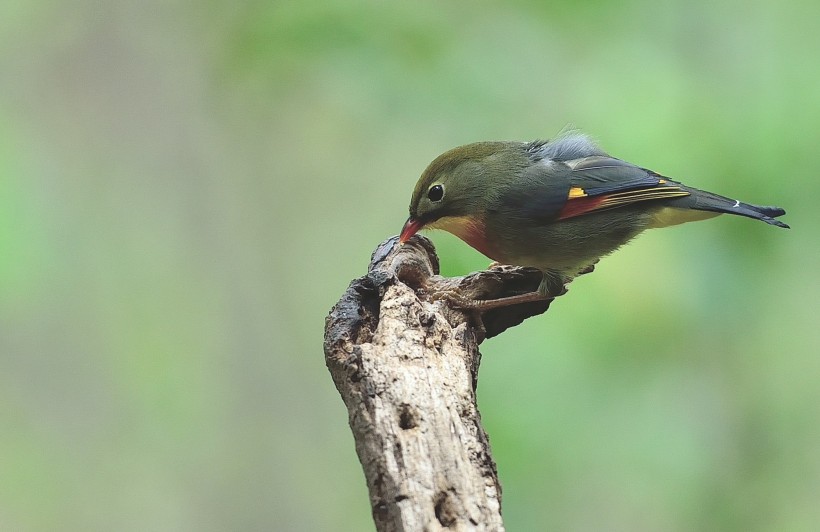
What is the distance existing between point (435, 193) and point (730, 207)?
1.35m

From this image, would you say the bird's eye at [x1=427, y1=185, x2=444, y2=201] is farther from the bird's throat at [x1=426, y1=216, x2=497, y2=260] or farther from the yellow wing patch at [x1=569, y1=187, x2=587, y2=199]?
the yellow wing patch at [x1=569, y1=187, x2=587, y2=199]

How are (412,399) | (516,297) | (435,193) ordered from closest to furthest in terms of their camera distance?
(412,399), (516,297), (435,193)

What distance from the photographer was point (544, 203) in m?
4.02

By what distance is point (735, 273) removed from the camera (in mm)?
3867

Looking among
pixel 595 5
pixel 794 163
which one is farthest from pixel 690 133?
pixel 595 5

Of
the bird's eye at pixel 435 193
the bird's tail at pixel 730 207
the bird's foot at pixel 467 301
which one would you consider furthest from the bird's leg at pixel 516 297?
the bird's tail at pixel 730 207

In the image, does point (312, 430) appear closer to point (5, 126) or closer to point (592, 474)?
point (592, 474)

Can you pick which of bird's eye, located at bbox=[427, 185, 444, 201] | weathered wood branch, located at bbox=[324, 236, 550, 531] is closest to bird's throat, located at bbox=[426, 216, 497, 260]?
bird's eye, located at bbox=[427, 185, 444, 201]

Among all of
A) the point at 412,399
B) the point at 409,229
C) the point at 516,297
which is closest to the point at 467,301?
the point at 516,297

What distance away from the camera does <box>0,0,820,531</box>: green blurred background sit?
4.02 m

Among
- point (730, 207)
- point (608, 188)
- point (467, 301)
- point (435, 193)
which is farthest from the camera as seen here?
point (608, 188)

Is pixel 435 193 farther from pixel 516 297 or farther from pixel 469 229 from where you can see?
pixel 516 297

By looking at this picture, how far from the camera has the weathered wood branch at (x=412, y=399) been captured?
7.18ft

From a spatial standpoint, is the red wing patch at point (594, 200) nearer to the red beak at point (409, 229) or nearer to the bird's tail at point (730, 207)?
the bird's tail at point (730, 207)
